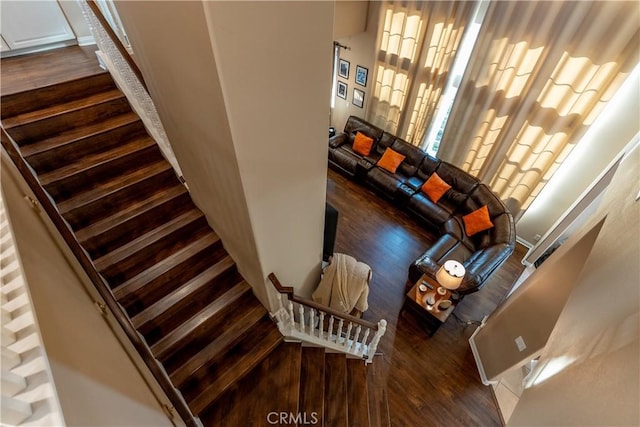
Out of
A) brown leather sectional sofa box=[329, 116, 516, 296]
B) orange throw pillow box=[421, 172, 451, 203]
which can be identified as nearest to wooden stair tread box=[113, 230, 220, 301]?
brown leather sectional sofa box=[329, 116, 516, 296]

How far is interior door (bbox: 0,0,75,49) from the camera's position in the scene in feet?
9.76

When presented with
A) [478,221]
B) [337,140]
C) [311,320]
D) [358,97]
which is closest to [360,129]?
[337,140]

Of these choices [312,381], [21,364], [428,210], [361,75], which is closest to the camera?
[21,364]

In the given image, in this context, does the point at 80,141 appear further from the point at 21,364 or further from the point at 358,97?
the point at 358,97

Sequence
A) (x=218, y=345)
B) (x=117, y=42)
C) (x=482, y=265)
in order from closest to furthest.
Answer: (x=117, y=42) → (x=218, y=345) → (x=482, y=265)

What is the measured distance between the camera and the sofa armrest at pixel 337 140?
6125 millimetres

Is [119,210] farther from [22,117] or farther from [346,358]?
[346,358]

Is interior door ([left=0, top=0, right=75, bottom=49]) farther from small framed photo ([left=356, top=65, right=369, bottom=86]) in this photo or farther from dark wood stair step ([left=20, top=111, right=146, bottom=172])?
small framed photo ([left=356, top=65, right=369, bottom=86])

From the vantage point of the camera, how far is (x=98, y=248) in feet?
8.27

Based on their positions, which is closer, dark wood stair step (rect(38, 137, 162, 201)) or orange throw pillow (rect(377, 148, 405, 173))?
dark wood stair step (rect(38, 137, 162, 201))

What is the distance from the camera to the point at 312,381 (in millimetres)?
2762

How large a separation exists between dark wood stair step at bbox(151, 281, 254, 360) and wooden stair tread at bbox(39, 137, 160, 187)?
1.65m

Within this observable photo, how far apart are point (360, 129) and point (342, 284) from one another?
3.97m

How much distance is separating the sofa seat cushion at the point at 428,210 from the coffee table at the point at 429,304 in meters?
1.30
